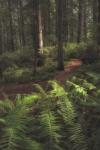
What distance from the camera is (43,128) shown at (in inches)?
194

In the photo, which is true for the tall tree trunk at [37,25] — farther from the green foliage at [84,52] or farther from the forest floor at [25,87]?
the forest floor at [25,87]

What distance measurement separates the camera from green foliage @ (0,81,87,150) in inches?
183

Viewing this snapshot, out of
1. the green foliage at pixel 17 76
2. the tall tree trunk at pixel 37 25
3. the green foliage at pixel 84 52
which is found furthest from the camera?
the tall tree trunk at pixel 37 25

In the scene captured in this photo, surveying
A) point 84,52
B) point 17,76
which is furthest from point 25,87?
point 84,52

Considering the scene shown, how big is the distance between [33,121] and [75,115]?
68cm

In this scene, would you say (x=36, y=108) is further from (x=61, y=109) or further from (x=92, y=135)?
(x=92, y=135)

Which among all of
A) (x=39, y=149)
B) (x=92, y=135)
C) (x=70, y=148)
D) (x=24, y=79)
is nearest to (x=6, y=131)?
(x=39, y=149)

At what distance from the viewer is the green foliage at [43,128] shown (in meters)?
4.64

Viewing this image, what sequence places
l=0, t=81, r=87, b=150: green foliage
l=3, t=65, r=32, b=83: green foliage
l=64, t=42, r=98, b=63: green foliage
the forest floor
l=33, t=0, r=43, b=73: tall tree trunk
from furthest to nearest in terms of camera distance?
l=33, t=0, r=43, b=73: tall tree trunk, l=64, t=42, r=98, b=63: green foliage, l=3, t=65, r=32, b=83: green foliage, the forest floor, l=0, t=81, r=87, b=150: green foliage

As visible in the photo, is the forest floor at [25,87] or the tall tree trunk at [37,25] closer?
the forest floor at [25,87]

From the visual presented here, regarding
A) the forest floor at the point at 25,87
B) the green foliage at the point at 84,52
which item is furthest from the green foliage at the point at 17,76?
the green foliage at the point at 84,52

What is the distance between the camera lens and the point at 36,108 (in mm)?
5879

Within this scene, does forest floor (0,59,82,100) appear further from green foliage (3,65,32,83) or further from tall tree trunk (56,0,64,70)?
green foliage (3,65,32,83)

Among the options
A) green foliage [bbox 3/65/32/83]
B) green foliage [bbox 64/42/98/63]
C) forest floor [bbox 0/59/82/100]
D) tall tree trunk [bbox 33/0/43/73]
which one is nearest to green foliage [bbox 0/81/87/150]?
forest floor [bbox 0/59/82/100]
